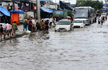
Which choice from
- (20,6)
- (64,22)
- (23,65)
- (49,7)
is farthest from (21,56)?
(49,7)

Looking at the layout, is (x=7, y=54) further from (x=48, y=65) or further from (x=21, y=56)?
(x=48, y=65)

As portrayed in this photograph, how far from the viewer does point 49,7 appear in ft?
240

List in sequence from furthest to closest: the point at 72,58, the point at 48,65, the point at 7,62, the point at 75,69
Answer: the point at 72,58, the point at 7,62, the point at 48,65, the point at 75,69

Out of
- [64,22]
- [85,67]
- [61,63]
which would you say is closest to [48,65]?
[61,63]

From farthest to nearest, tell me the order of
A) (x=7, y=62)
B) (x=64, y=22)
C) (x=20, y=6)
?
(x=20, y=6) < (x=64, y=22) < (x=7, y=62)

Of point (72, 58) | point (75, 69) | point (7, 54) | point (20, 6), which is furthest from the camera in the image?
point (20, 6)

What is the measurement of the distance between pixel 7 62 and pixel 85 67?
12.7 feet

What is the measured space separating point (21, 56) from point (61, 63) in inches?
124

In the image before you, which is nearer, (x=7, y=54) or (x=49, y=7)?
(x=7, y=54)

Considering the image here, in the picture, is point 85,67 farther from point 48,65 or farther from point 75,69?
point 48,65

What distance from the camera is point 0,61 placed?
47.7ft

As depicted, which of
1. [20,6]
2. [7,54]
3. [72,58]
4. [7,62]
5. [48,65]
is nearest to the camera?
[48,65]

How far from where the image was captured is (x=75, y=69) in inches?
482

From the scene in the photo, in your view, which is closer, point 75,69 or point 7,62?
point 75,69
